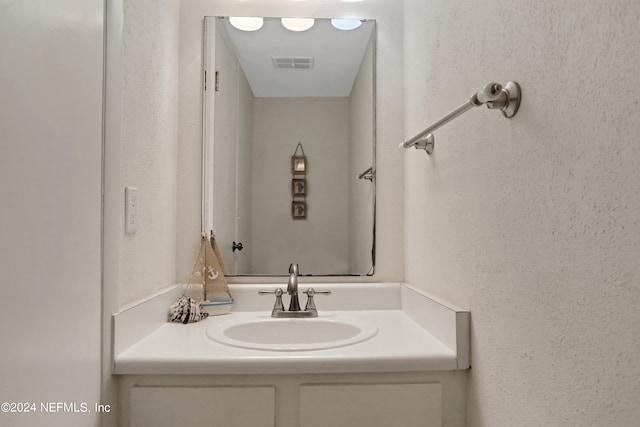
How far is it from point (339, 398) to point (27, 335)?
2.02 feet

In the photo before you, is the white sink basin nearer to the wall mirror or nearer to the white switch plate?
the wall mirror

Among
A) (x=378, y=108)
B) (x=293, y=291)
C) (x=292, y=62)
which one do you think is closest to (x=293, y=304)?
(x=293, y=291)

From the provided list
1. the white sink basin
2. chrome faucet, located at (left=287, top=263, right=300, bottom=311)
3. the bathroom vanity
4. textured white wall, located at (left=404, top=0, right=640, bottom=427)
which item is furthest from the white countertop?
chrome faucet, located at (left=287, top=263, right=300, bottom=311)

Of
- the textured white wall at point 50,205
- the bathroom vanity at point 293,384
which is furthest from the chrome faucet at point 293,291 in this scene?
the textured white wall at point 50,205

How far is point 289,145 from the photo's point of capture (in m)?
1.48

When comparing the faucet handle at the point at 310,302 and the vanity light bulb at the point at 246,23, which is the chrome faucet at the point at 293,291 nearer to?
the faucet handle at the point at 310,302

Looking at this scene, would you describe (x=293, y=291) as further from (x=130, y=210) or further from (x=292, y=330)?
(x=130, y=210)

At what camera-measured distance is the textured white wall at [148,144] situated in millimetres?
981

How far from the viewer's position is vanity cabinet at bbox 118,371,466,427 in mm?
897

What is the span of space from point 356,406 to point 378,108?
103cm

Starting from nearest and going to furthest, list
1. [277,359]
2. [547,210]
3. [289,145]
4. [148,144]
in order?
[547,210] → [277,359] → [148,144] → [289,145]

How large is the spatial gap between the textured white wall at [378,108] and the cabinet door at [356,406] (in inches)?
23.3

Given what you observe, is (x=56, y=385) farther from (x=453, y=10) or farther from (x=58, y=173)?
(x=453, y=10)

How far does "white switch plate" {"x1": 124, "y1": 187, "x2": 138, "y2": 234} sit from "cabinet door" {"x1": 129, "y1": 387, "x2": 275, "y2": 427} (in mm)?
372
